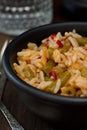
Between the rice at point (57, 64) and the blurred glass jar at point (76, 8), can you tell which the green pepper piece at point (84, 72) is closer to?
the rice at point (57, 64)

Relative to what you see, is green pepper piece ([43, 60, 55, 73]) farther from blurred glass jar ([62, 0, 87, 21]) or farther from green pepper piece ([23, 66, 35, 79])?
blurred glass jar ([62, 0, 87, 21])

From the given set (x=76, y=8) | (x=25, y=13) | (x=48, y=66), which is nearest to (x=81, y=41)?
(x=48, y=66)

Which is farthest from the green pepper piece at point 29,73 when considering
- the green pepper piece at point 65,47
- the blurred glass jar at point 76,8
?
the blurred glass jar at point 76,8

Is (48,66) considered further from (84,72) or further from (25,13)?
(25,13)

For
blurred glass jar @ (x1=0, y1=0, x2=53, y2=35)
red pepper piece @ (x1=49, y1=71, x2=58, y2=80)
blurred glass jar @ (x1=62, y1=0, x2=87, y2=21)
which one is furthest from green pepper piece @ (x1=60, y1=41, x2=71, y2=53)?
blurred glass jar @ (x1=0, y1=0, x2=53, y2=35)

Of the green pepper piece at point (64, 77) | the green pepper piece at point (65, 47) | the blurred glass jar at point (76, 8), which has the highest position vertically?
the blurred glass jar at point (76, 8)

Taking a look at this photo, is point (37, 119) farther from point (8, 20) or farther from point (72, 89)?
point (8, 20)

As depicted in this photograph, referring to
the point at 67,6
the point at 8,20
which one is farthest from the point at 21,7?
the point at 67,6
